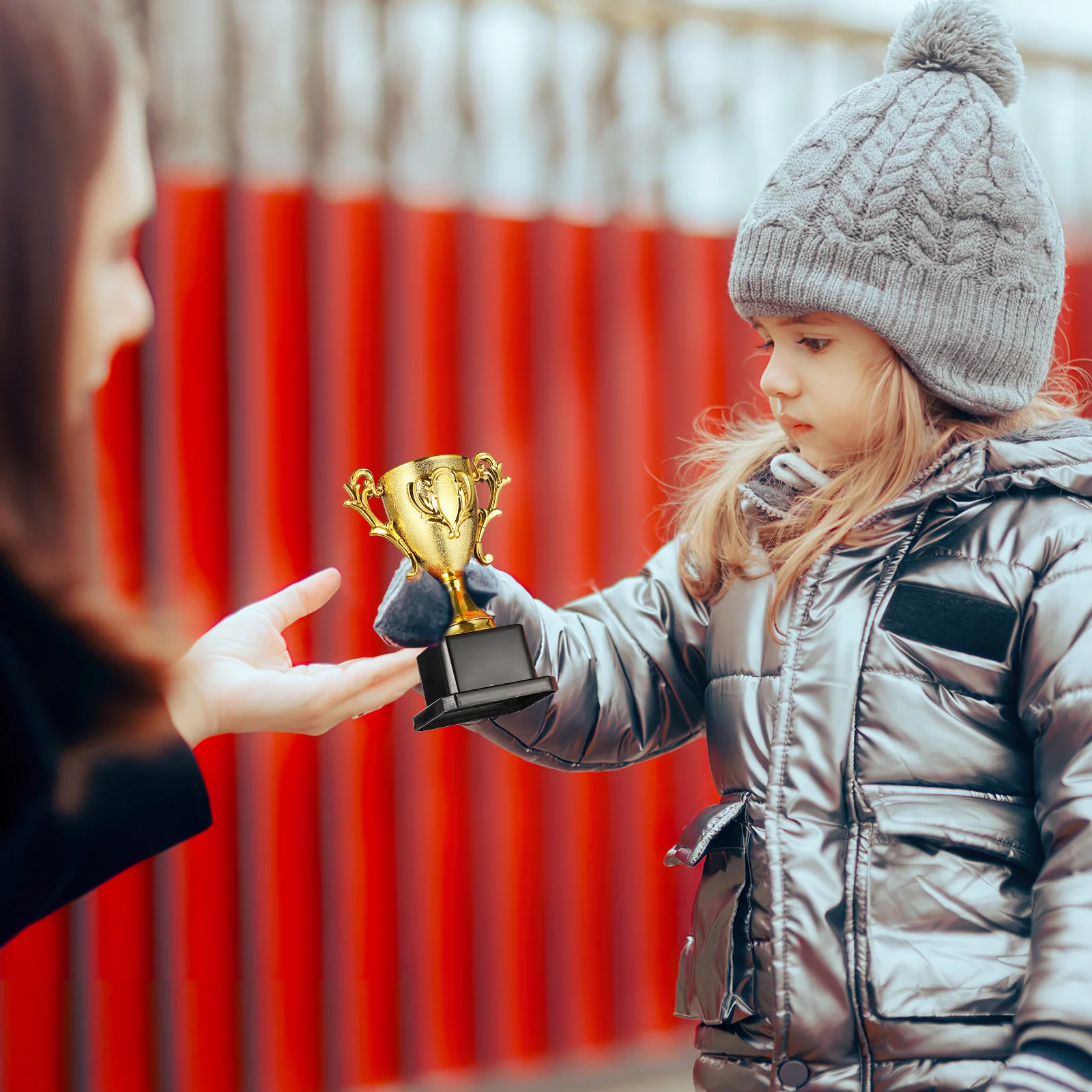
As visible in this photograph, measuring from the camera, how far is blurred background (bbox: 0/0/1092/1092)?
84.7 inches

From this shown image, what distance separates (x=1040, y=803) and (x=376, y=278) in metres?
1.77

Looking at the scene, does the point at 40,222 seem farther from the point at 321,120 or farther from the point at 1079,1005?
the point at 321,120

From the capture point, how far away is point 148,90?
214cm

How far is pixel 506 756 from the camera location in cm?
239

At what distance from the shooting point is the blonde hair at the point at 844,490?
113cm

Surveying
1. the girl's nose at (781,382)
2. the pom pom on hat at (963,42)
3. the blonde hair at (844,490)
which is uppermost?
the pom pom on hat at (963,42)

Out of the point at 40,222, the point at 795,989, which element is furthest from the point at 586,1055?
the point at 40,222

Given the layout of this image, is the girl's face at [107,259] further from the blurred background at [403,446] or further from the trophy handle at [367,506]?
the blurred background at [403,446]

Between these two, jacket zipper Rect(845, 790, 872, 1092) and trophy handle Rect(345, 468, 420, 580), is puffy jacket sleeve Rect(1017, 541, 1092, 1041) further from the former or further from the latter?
trophy handle Rect(345, 468, 420, 580)

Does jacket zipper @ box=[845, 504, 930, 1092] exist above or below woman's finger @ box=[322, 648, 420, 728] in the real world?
below

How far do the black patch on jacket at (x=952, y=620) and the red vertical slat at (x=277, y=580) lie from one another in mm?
1403

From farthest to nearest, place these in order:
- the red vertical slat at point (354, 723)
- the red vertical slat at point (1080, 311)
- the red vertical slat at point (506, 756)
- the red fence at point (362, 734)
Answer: the red vertical slat at point (1080, 311) → the red vertical slat at point (506, 756) → the red vertical slat at point (354, 723) → the red fence at point (362, 734)

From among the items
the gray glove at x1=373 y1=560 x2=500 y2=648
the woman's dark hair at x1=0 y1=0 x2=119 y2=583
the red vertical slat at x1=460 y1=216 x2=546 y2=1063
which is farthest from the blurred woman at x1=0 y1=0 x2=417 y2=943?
the red vertical slat at x1=460 y1=216 x2=546 y2=1063

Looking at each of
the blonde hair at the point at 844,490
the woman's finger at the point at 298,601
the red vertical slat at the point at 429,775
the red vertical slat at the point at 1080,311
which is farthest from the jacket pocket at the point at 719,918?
the red vertical slat at the point at 1080,311
